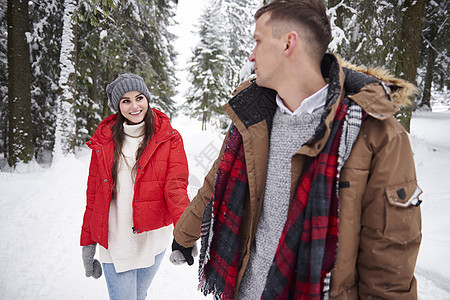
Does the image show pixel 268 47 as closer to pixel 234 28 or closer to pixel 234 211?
pixel 234 211

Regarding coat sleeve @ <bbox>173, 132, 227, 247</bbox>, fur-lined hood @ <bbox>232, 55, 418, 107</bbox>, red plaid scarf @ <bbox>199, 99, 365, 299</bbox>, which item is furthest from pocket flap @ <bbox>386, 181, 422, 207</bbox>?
coat sleeve @ <bbox>173, 132, 227, 247</bbox>

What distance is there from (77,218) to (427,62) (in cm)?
2276

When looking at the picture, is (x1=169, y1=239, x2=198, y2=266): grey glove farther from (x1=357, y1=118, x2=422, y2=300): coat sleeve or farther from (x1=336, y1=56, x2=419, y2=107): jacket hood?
(x1=336, y1=56, x2=419, y2=107): jacket hood

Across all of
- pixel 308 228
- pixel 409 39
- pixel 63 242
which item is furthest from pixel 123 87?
pixel 409 39

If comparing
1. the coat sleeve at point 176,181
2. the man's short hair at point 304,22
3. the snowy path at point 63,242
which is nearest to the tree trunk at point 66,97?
the snowy path at point 63,242

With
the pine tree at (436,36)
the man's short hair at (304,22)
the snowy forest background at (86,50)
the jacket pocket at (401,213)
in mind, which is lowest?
the jacket pocket at (401,213)

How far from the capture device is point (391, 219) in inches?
44.1

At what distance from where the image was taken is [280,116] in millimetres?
1659

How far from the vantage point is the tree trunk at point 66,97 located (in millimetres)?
7887

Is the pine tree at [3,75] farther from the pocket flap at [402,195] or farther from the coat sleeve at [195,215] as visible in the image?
the pocket flap at [402,195]

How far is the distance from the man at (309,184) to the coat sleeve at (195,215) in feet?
0.07

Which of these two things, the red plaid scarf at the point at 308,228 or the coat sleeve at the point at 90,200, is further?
the coat sleeve at the point at 90,200

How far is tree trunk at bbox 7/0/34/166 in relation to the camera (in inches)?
310

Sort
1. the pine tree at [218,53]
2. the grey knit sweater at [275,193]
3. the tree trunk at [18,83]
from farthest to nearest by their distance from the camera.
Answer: the pine tree at [218,53], the tree trunk at [18,83], the grey knit sweater at [275,193]
